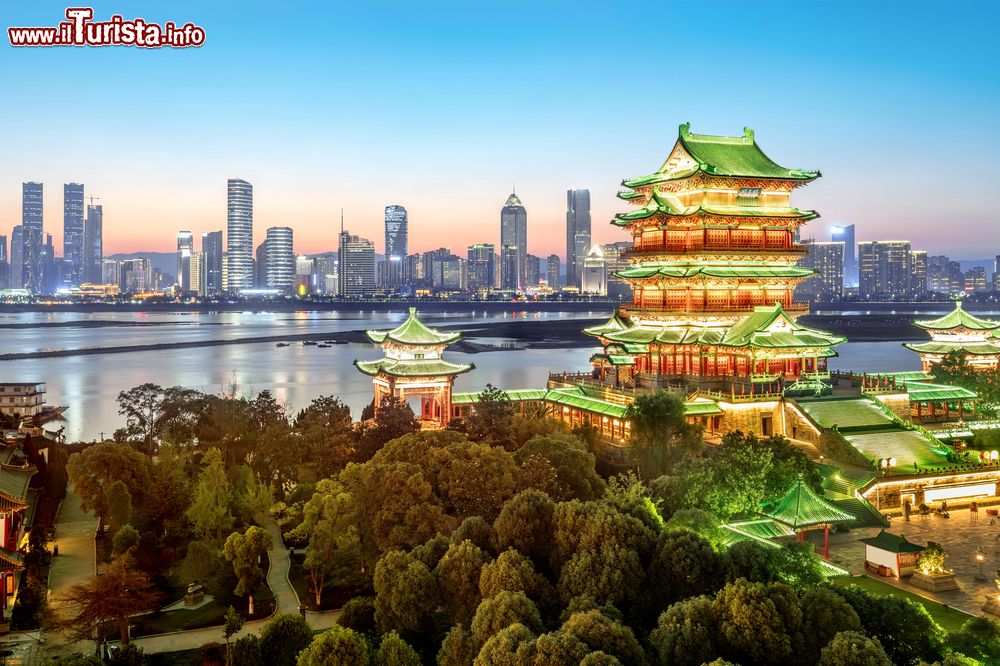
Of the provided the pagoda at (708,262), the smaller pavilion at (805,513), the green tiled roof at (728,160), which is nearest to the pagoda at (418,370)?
the pagoda at (708,262)

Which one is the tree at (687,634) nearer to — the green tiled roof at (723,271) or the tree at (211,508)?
the tree at (211,508)

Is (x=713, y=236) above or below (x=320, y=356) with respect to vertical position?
above

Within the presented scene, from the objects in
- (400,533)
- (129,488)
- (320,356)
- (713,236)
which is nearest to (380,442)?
(129,488)

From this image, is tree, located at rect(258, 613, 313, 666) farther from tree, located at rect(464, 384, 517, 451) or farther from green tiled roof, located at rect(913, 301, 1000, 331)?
green tiled roof, located at rect(913, 301, 1000, 331)

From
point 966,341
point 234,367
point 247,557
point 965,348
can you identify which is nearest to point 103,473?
point 247,557

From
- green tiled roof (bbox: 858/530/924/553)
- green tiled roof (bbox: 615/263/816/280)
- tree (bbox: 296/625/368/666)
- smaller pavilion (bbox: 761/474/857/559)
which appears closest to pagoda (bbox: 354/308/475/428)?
green tiled roof (bbox: 615/263/816/280)

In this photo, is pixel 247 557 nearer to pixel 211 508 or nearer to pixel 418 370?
pixel 211 508

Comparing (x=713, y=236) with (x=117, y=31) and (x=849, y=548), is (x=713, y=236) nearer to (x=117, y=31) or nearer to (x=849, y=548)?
(x=849, y=548)
